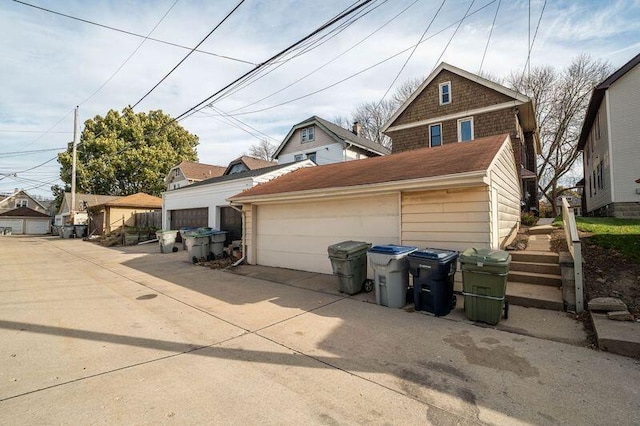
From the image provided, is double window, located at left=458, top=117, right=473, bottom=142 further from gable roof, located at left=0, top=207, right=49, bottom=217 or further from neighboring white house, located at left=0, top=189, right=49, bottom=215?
neighboring white house, located at left=0, top=189, right=49, bottom=215

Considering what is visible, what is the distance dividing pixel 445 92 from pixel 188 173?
26.1m

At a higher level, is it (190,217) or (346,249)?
(190,217)

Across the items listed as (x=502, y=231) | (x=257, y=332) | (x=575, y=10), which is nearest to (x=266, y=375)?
(x=257, y=332)

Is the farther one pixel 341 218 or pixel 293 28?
pixel 341 218

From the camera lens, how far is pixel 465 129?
16172 millimetres

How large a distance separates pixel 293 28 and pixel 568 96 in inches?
1058

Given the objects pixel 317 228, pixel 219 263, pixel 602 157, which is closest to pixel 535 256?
pixel 317 228

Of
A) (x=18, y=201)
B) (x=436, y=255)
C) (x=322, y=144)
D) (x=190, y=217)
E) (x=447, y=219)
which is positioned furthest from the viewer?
(x=18, y=201)

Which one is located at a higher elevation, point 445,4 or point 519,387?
point 445,4

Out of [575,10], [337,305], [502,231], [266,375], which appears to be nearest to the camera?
[266,375]

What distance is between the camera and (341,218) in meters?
7.88

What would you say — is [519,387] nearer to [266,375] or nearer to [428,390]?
[428,390]

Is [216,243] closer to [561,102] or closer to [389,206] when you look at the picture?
[389,206]

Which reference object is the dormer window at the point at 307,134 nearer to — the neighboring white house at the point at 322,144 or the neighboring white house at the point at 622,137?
the neighboring white house at the point at 322,144
